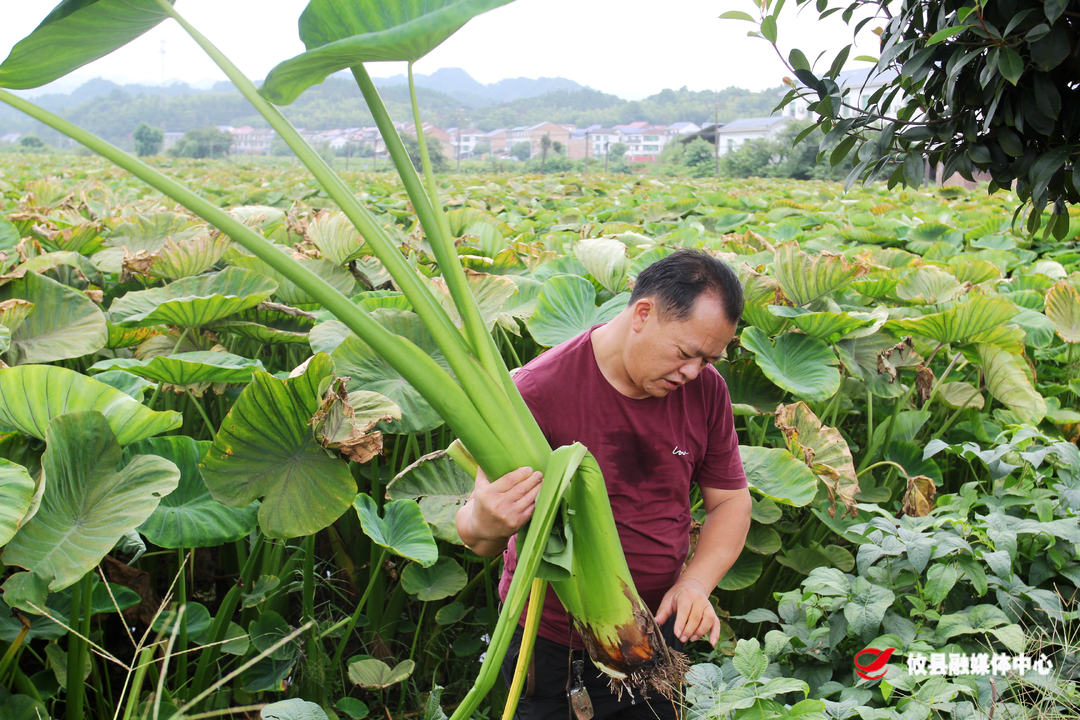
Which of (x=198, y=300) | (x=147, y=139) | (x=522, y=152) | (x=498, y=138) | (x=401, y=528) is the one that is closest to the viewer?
(x=401, y=528)

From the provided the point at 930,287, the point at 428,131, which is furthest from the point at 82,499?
the point at 428,131

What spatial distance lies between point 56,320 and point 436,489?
91 cm

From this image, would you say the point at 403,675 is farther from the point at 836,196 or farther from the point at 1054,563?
the point at 836,196

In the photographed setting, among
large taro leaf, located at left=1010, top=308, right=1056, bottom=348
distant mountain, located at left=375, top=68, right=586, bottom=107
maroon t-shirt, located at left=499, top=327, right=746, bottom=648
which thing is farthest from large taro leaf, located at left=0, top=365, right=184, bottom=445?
distant mountain, located at left=375, top=68, right=586, bottom=107

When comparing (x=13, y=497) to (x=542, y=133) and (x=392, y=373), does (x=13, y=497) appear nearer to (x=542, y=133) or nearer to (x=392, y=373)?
(x=392, y=373)

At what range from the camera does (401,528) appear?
1.49 meters

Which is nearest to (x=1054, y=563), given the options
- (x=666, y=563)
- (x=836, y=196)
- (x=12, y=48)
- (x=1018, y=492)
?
(x=1018, y=492)

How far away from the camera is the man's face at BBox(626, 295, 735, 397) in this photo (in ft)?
3.50

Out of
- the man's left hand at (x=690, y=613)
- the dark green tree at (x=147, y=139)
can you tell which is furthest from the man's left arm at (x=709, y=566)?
the dark green tree at (x=147, y=139)

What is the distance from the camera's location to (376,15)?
825 mm

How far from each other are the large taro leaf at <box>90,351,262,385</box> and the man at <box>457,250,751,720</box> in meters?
0.65

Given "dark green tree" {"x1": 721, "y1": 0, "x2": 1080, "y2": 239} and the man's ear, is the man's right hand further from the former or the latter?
"dark green tree" {"x1": 721, "y1": 0, "x2": 1080, "y2": 239}

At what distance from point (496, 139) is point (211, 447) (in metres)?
72.2

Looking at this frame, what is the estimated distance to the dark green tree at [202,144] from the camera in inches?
1555
